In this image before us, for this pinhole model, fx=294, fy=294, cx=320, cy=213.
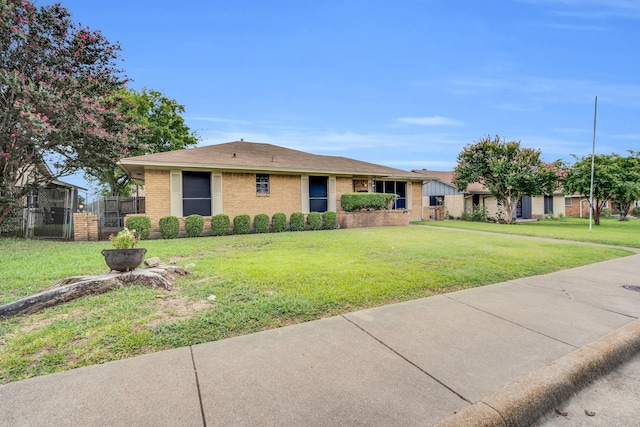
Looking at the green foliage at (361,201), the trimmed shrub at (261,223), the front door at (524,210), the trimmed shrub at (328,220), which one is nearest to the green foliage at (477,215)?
the front door at (524,210)

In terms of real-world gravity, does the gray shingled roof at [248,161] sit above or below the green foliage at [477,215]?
above

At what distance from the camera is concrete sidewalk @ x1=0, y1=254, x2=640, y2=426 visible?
5.88 feet

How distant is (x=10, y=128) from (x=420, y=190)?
66.3 ft

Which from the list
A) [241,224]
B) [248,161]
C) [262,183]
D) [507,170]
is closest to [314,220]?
[262,183]

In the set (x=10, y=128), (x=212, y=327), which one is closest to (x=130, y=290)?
(x=212, y=327)

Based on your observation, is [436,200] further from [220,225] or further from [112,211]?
[112,211]

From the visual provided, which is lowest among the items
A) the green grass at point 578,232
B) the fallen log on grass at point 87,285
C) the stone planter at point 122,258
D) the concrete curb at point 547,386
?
the concrete curb at point 547,386

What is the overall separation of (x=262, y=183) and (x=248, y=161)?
3.84 feet

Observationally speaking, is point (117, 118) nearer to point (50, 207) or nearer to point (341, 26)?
point (50, 207)

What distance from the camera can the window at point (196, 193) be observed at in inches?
486

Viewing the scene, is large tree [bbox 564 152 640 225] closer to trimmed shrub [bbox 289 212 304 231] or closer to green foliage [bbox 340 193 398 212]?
green foliage [bbox 340 193 398 212]

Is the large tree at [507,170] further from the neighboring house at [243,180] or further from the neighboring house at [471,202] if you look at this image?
the neighboring house at [243,180]

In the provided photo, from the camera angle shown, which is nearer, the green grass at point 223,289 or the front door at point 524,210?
the green grass at point 223,289

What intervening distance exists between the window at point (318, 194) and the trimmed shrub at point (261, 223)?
284cm
